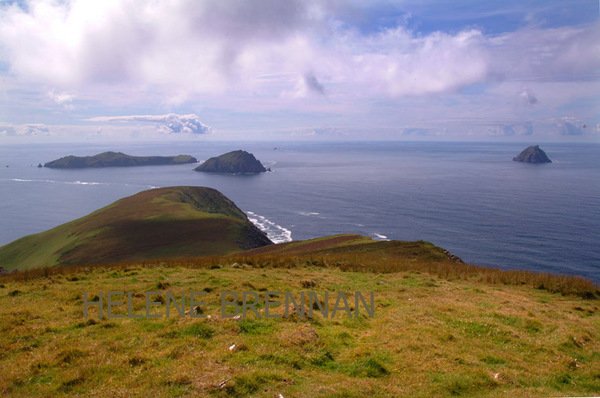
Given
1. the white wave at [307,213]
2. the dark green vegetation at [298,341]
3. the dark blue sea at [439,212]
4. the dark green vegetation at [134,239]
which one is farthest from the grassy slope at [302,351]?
the white wave at [307,213]

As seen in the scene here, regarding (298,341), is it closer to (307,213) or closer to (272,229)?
(272,229)

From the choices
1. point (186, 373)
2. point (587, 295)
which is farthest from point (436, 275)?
point (186, 373)

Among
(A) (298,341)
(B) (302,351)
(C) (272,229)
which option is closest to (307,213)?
(C) (272,229)

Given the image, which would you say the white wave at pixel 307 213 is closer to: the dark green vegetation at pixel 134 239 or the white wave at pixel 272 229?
the white wave at pixel 272 229

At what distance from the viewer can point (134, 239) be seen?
236ft

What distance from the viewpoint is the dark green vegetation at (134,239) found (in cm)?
6362

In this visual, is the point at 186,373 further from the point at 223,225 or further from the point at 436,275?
the point at 223,225

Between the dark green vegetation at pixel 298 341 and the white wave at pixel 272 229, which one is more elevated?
the dark green vegetation at pixel 298 341

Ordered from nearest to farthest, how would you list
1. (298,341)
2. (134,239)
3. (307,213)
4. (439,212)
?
(298,341), (134,239), (439,212), (307,213)

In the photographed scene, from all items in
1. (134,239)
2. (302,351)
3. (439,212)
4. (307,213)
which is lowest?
(307,213)

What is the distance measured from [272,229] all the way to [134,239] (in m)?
47.2

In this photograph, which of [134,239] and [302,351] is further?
[134,239]

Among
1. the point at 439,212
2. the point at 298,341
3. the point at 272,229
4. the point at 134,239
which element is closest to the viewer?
the point at 298,341

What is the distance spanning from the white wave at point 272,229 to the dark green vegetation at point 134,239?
56.1 ft
